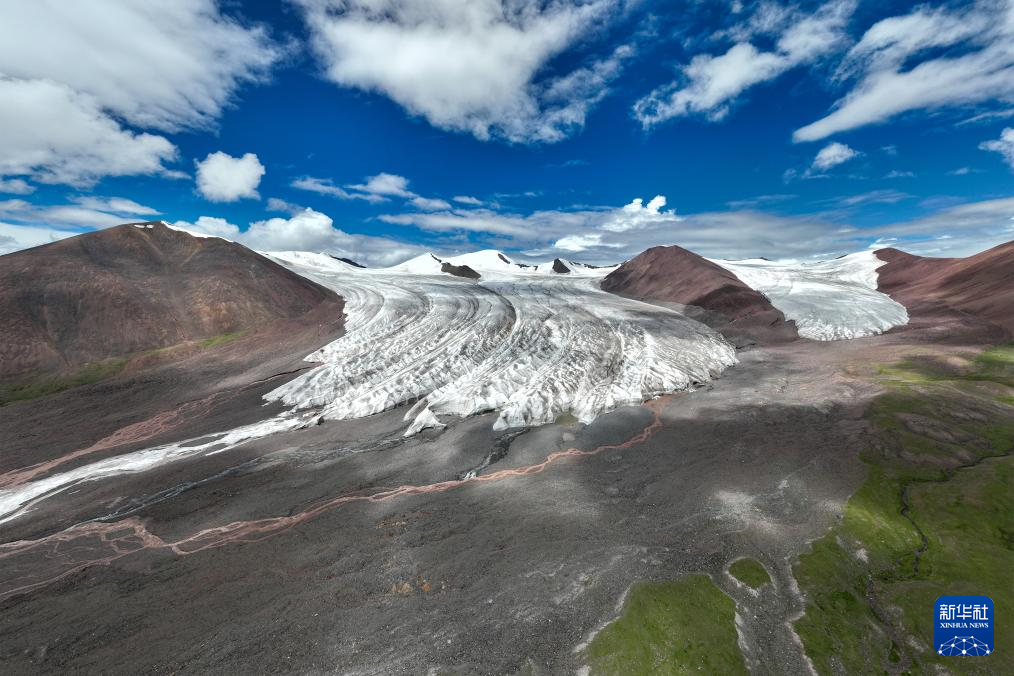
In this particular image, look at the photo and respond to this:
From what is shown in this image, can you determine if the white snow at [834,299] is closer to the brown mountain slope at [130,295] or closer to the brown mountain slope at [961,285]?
the brown mountain slope at [961,285]

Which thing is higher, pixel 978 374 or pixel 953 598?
pixel 978 374

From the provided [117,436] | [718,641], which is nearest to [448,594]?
[718,641]

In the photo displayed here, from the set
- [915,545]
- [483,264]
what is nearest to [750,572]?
[915,545]

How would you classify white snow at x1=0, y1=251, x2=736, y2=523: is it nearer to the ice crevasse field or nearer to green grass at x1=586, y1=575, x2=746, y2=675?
the ice crevasse field

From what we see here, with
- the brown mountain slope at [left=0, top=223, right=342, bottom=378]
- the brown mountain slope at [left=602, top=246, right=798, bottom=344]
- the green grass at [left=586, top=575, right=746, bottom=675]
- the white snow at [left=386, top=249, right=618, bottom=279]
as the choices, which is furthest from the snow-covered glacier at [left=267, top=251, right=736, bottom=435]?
the white snow at [left=386, top=249, right=618, bottom=279]

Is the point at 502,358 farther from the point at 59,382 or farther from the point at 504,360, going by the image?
the point at 59,382

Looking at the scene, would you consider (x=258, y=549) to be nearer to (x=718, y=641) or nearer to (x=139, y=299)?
(x=718, y=641)
